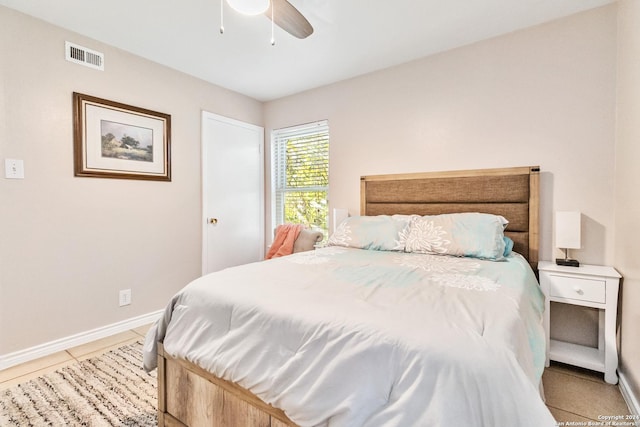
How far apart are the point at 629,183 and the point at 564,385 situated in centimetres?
127

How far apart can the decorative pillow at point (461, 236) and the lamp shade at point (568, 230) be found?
0.32m

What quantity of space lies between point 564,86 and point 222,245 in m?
3.48

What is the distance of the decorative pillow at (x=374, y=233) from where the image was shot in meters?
2.42

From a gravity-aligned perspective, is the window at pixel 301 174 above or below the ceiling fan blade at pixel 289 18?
below

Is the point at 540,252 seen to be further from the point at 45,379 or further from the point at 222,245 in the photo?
the point at 45,379

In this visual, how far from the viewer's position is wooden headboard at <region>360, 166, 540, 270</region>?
2348 millimetres

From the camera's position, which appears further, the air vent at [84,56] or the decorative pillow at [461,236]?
the air vent at [84,56]

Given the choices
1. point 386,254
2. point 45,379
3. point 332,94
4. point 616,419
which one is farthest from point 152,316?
point 616,419

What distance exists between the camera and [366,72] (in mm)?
3156

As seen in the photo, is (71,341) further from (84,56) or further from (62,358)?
(84,56)

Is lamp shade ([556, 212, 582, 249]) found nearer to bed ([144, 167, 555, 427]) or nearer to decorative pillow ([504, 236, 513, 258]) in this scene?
decorative pillow ([504, 236, 513, 258])

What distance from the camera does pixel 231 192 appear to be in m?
3.65

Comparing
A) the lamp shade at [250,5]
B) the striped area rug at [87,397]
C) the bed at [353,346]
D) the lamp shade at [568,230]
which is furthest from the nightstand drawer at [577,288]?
the striped area rug at [87,397]

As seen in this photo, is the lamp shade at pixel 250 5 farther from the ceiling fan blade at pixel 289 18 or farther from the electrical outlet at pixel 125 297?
the electrical outlet at pixel 125 297
